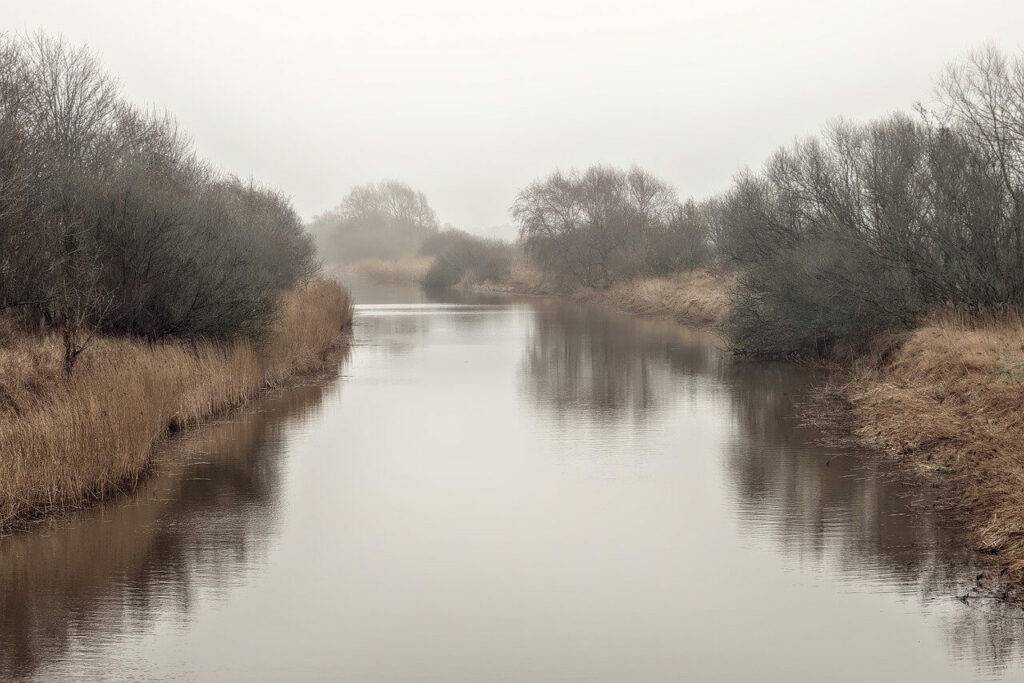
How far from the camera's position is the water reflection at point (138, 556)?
7324 millimetres

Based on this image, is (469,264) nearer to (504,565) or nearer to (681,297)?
(681,297)

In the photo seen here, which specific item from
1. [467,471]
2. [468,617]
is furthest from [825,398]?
[468,617]

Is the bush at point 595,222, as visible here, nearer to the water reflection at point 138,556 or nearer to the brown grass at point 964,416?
the brown grass at point 964,416

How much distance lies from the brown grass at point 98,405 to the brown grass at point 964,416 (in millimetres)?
8507

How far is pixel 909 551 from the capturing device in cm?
898

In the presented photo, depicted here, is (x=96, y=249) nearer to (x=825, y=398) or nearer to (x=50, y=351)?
(x=50, y=351)

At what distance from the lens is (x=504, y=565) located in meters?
8.83

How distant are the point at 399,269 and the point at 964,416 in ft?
289

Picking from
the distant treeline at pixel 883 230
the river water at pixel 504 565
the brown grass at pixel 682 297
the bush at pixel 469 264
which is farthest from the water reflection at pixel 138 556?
the bush at pixel 469 264

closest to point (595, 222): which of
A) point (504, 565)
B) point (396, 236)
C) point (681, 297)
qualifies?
point (681, 297)

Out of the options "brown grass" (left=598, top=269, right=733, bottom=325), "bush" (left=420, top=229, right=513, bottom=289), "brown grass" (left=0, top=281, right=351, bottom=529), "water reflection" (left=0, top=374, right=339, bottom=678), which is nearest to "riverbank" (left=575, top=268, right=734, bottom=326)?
"brown grass" (left=598, top=269, right=733, bottom=325)

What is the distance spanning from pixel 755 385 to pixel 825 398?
10.1 ft

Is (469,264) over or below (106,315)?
→ over

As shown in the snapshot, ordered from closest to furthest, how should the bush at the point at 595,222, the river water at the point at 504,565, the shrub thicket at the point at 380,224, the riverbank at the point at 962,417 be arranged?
the river water at the point at 504,565, the riverbank at the point at 962,417, the bush at the point at 595,222, the shrub thicket at the point at 380,224
